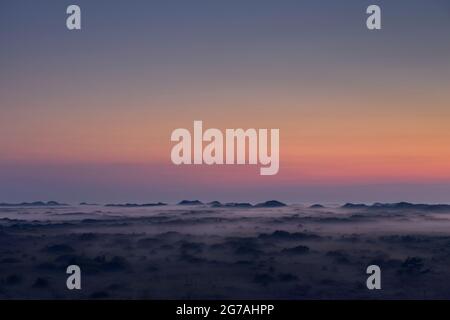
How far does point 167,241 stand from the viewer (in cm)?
3033

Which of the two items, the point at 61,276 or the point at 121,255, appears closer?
the point at 61,276

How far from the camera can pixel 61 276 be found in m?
20.2

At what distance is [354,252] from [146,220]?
23405 millimetres

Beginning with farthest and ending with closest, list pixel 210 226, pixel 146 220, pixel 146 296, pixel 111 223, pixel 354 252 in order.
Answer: pixel 146 220 → pixel 111 223 → pixel 210 226 → pixel 354 252 → pixel 146 296

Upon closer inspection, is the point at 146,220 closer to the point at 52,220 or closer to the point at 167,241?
the point at 52,220

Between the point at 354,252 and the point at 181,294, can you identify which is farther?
the point at 354,252
